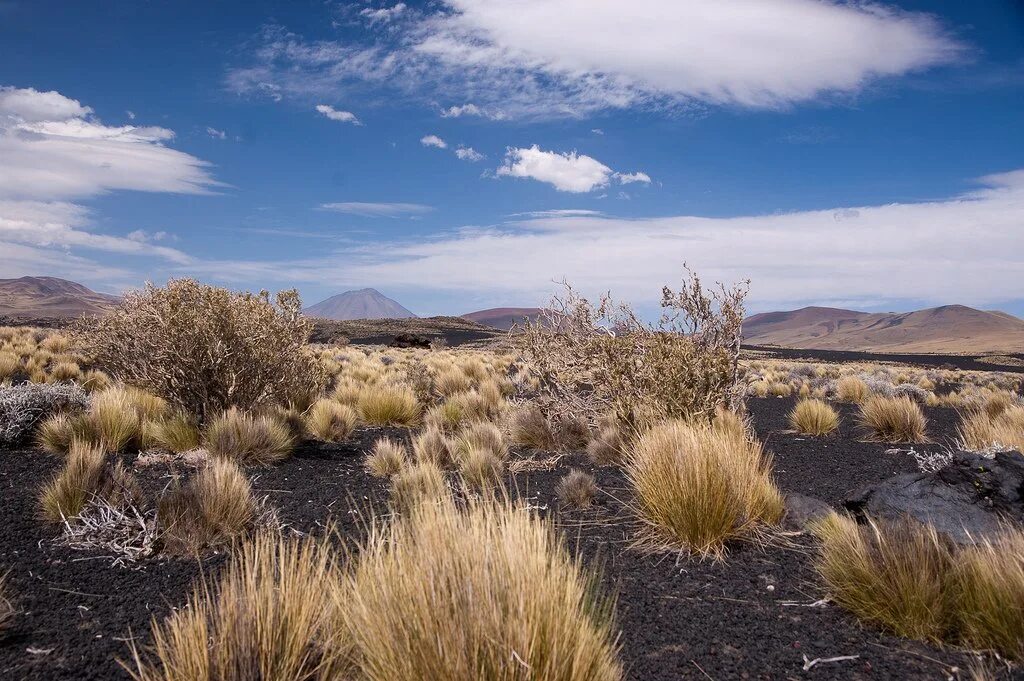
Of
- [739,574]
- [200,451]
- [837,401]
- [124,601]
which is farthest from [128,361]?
[837,401]

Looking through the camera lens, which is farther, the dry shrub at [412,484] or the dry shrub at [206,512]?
the dry shrub at [412,484]

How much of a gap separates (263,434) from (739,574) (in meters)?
5.42

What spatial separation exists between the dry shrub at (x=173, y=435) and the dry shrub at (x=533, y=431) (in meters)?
4.00

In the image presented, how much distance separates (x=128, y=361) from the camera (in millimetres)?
9070

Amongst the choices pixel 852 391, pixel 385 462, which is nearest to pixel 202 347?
pixel 385 462

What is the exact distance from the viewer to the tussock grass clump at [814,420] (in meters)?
10.6

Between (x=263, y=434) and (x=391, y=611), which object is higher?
(x=391, y=611)

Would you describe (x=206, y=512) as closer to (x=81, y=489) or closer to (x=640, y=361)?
(x=81, y=489)

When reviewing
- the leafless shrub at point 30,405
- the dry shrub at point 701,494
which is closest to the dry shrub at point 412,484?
the dry shrub at point 701,494

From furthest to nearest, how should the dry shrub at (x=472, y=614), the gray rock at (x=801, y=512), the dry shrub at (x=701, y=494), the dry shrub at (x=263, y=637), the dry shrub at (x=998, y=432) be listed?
the dry shrub at (x=998, y=432) → the gray rock at (x=801, y=512) → the dry shrub at (x=701, y=494) → the dry shrub at (x=263, y=637) → the dry shrub at (x=472, y=614)

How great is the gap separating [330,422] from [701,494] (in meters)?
6.28

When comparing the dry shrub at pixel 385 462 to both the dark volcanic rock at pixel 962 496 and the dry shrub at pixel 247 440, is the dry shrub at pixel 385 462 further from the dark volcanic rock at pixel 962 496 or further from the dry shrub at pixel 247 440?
the dark volcanic rock at pixel 962 496

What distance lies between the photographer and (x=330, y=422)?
9.62 meters

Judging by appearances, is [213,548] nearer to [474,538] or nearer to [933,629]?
[474,538]
